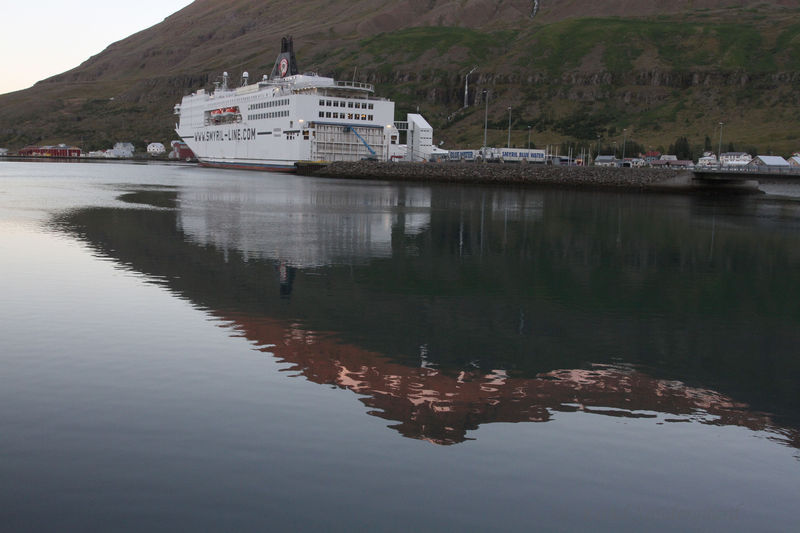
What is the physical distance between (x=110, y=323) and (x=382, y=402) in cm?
895

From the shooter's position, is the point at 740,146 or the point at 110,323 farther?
the point at 740,146

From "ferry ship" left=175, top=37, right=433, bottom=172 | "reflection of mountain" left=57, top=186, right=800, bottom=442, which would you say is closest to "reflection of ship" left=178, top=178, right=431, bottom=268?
"reflection of mountain" left=57, top=186, right=800, bottom=442

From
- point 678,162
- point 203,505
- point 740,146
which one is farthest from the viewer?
point 740,146

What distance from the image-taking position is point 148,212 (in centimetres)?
5003

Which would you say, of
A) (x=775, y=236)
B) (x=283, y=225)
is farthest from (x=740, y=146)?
(x=283, y=225)

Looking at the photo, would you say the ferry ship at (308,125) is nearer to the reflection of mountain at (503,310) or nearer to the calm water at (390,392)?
the reflection of mountain at (503,310)

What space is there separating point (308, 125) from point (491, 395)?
118 meters

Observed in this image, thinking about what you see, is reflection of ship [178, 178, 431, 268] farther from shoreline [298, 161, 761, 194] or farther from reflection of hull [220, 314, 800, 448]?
shoreline [298, 161, 761, 194]

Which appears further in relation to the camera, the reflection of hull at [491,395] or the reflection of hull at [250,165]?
the reflection of hull at [250,165]

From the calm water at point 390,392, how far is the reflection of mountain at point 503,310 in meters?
0.11

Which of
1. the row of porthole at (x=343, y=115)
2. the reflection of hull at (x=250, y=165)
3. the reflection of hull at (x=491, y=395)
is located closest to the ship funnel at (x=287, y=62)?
the row of porthole at (x=343, y=115)

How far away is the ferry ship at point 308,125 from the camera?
128m

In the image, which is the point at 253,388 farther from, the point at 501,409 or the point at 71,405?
the point at 501,409

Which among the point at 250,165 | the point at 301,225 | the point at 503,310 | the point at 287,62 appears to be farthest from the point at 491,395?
the point at 250,165
